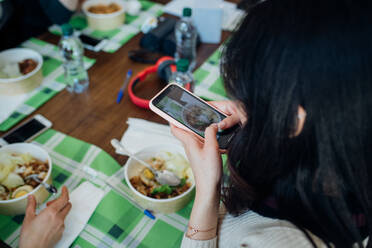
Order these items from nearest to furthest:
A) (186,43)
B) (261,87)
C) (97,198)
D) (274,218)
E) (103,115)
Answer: (261,87) < (274,218) < (97,198) < (103,115) < (186,43)

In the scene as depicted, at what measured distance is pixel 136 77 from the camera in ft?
3.56

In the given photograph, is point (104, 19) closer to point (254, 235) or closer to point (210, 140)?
point (210, 140)

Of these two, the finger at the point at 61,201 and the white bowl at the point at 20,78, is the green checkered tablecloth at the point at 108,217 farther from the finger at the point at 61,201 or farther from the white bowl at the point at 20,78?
the white bowl at the point at 20,78

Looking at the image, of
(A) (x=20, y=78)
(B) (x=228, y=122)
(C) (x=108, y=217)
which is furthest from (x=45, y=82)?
(B) (x=228, y=122)

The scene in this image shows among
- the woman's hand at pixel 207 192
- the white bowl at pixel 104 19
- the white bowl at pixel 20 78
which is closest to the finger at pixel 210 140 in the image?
the woman's hand at pixel 207 192

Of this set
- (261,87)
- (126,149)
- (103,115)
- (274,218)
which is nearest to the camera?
(261,87)

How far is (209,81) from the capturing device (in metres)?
1.16

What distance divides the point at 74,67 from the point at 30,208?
23.3 inches

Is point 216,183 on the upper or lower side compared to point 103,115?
upper

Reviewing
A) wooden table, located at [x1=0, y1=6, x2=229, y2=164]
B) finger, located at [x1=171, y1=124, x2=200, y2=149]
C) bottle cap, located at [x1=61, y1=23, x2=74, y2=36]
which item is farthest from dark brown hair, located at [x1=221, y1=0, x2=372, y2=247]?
bottle cap, located at [x1=61, y1=23, x2=74, y2=36]

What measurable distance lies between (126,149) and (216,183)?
345mm

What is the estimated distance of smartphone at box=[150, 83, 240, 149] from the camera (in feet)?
2.46

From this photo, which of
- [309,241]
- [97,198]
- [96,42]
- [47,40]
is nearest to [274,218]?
[309,241]

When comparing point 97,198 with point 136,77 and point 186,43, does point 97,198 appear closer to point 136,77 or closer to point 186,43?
point 136,77
